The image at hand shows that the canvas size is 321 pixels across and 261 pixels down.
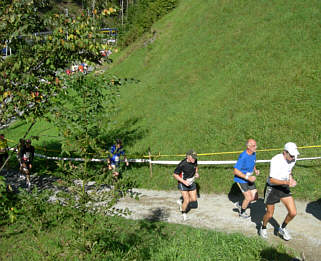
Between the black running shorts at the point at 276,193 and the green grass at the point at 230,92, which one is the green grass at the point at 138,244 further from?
the green grass at the point at 230,92

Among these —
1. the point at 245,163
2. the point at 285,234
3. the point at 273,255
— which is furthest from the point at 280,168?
the point at 273,255

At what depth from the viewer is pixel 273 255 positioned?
546 centimetres

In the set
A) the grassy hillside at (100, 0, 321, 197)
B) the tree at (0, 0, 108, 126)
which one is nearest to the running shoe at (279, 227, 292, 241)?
the grassy hillside at (100, 0, 321, 197)

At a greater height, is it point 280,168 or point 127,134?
point 280,168

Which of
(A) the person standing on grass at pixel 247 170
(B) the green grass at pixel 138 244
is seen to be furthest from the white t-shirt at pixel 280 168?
(B) the green grass at pixel 138 244

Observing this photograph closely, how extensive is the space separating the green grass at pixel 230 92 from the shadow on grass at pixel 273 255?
9.58ft

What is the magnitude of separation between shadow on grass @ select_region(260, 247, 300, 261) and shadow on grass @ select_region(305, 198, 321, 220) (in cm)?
203

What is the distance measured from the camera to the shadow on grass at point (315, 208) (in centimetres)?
710

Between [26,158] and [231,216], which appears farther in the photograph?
[26,158]

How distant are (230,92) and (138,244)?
990 cm

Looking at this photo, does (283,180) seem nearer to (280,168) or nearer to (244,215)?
(280,168)

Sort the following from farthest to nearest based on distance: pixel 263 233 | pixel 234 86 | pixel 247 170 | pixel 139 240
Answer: pixel 234 86, pixel 247 170, pixel 139 240, pixel 263 233

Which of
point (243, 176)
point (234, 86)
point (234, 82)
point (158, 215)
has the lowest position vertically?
point (158, 215)

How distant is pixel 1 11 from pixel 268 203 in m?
6.10
